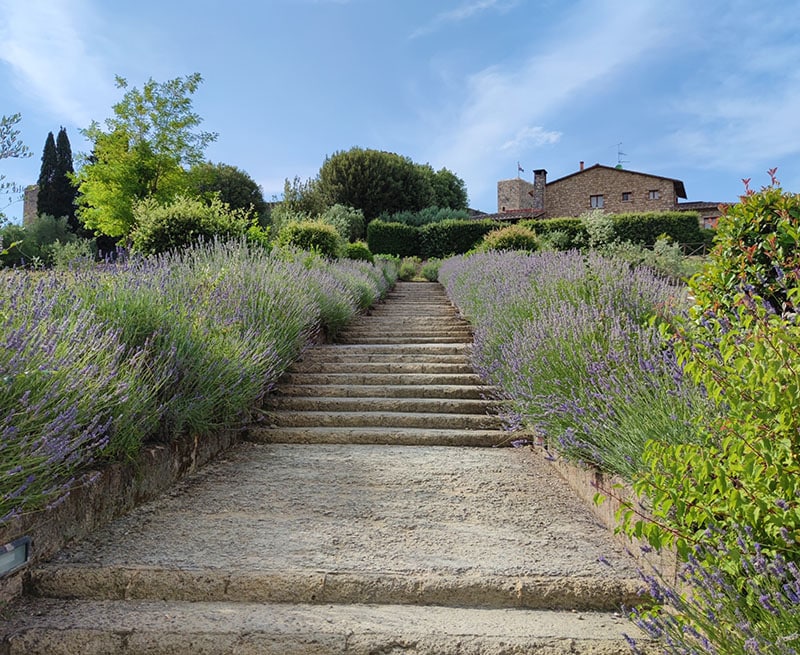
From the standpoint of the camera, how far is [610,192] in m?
33.2

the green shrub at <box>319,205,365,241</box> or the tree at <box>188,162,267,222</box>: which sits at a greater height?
the tree at <box>188,162,267,222</box>

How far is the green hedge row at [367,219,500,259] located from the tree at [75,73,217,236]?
29.2ft

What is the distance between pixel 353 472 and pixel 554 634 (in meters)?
1.95

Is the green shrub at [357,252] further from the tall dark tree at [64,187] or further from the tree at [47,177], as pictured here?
the tree at [47,177]

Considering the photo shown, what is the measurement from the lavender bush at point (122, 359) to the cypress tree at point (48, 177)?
35.1 meters

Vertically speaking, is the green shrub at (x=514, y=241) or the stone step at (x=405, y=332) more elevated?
the green shrub at (x=514, y=241)

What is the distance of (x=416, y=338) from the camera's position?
7969 millimetres

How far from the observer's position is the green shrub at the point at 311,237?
1377cm

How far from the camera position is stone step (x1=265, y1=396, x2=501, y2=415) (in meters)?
5.16

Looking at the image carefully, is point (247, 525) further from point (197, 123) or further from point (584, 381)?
point (197, 123)

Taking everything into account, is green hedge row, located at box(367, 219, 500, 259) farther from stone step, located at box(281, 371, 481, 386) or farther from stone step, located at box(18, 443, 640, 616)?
stone step, located at box(18, 443, 640, 616)

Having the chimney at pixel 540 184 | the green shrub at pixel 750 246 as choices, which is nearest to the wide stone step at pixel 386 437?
the green shrub at pixel 750 246

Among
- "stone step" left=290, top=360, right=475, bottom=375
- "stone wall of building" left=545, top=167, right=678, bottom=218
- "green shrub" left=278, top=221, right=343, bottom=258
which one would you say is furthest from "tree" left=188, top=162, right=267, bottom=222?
"stone step" left=290, top=360, right=475, bottom=375

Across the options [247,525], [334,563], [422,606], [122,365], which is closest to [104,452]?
[122,365]
